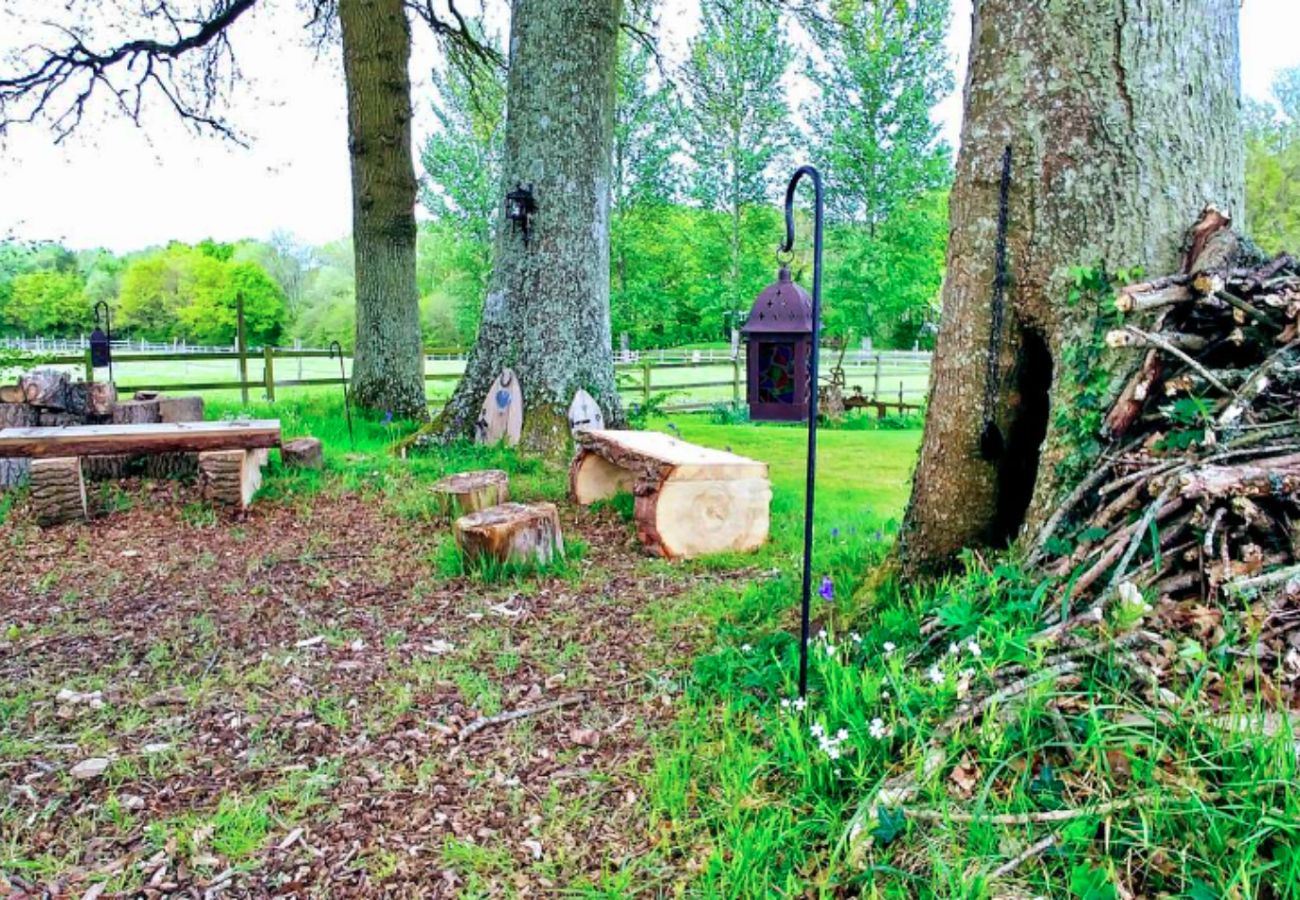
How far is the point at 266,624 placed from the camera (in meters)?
3.63

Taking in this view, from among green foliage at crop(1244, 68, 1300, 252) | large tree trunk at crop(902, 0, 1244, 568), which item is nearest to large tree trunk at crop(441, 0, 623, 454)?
large tree trunk at crop(902, 0, 1244, 568)

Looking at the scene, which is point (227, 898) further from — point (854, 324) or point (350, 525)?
point (854, 324)

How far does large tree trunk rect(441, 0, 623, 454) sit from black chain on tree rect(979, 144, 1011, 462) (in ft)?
13.1

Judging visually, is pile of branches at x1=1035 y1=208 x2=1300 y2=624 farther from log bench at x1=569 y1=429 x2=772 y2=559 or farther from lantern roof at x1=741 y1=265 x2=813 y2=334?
log bench at x1=569 y1=429 x2=772 y2=559

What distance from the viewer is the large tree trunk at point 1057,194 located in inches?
100.0

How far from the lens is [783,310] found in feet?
14.6

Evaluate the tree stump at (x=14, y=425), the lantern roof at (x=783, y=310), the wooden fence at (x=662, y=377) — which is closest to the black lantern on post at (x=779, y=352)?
the lantern roof at (x=783, y=310)

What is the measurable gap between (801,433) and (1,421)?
902 centimetres

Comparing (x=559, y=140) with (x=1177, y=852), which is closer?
(x=1177, y=852)

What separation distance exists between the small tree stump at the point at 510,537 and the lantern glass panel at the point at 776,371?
1.34 m

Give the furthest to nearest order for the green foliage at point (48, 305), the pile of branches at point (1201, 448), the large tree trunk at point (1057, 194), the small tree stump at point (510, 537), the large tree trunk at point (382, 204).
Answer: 1. the green foliage at point (48, 305)
2. the large tree trunk at point (382, 204)
3. the small tree stump at point (510, 537)
4. the large tree trunk at point (1057, 194)
5. the pile of branches at point (1201, 448)

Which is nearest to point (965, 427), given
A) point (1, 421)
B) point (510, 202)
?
point (510, 202)

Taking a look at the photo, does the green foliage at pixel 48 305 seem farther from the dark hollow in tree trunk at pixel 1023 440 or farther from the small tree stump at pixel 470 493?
the dark hollow in tree trunk at pixel 1023 440

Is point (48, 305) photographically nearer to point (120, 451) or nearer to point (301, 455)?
point (301, 455)
